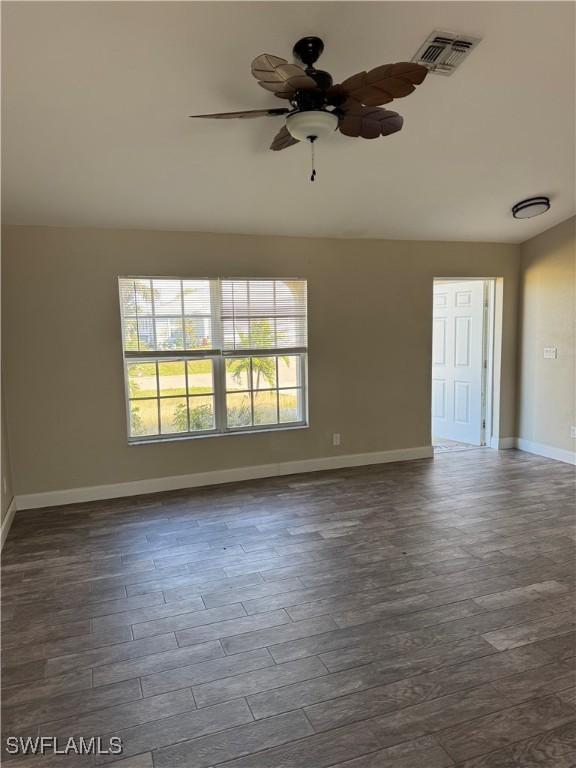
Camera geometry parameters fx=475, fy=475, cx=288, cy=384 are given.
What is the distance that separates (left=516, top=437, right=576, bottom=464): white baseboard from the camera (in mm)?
5156

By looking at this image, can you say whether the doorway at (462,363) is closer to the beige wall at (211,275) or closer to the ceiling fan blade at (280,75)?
the beige wall at (211,275)

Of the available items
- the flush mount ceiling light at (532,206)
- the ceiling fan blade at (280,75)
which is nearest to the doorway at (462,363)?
the flush mount ceiling light at (532,206)

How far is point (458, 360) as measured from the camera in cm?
611

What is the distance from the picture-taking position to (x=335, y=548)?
129 inches

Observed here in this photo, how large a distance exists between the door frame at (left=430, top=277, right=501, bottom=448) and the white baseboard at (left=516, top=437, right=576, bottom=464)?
0.30 m

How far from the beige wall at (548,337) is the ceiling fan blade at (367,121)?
3.72 meters

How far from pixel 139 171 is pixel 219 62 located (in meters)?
1.16

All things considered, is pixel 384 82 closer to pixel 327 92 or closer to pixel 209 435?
pixel 327 92

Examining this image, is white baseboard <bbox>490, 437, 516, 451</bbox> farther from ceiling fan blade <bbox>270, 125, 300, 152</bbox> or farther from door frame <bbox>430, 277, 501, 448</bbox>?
ceiling fan blade <bbox>270, 125, 300, 152</bbox>

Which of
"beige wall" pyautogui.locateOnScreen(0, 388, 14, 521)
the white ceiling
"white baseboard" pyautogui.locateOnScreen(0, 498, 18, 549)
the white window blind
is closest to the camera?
the white ceiling

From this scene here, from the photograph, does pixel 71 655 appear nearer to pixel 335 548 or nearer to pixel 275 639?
pixel 275 639

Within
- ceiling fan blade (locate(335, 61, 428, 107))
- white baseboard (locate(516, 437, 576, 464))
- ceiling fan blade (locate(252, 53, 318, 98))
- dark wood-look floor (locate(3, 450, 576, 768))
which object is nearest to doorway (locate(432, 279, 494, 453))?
white baseboard (locate(516, 437, 576, 464))

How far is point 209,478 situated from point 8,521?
1.71 m

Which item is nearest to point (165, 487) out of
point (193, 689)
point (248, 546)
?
point (248, 546)
